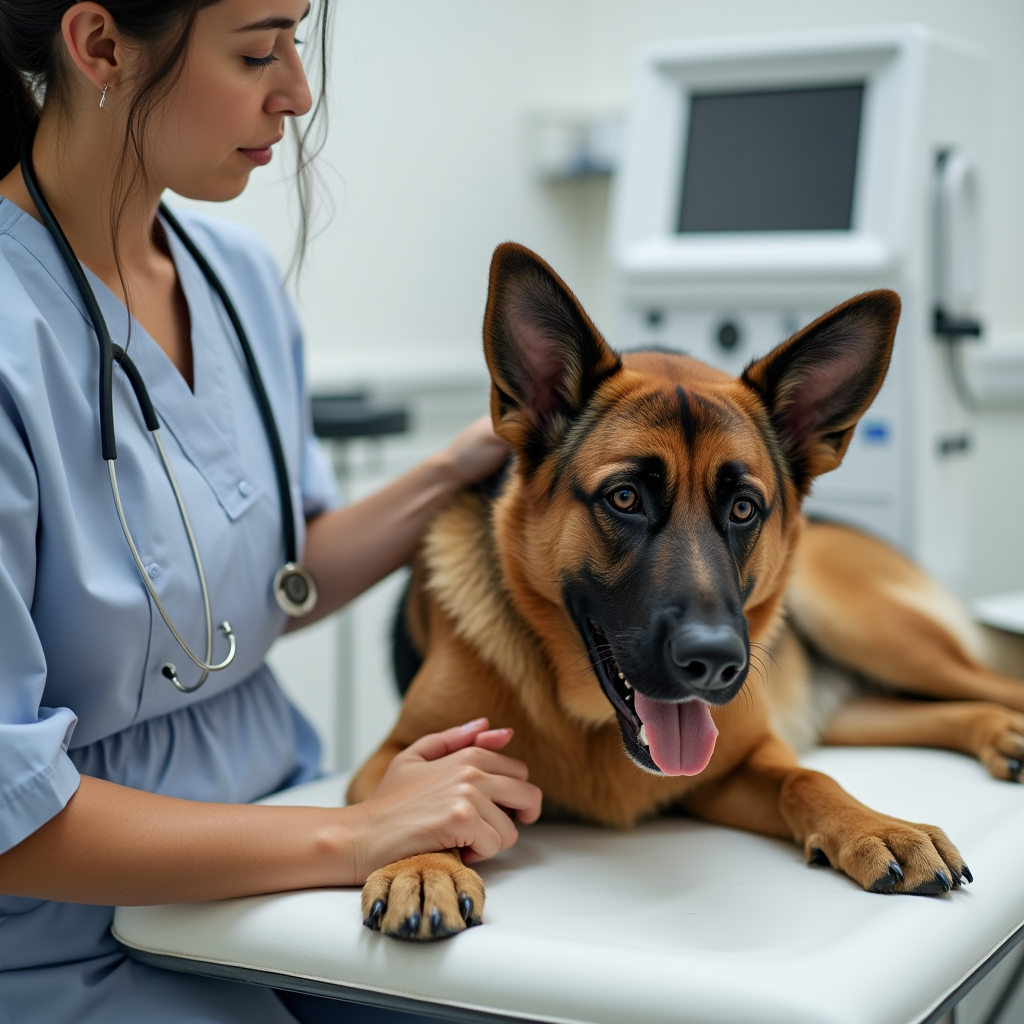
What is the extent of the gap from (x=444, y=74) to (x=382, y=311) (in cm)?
67

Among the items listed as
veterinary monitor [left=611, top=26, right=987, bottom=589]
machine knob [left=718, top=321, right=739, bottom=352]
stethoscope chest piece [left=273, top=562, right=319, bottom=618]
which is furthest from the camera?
machine knob [left=718, top=321, right=739, bottom=352]

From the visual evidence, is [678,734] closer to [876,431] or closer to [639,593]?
[639,593]

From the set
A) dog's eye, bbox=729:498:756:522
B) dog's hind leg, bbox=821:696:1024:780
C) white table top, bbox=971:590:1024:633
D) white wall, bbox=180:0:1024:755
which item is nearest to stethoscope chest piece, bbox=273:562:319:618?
dog's eye, bbox=729:498:756:522

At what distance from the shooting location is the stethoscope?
3.13 ft

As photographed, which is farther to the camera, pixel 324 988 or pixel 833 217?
pixel 833 217

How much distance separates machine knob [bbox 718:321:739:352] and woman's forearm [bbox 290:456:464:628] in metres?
0.90

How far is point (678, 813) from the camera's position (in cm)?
116

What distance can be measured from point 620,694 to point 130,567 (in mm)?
466

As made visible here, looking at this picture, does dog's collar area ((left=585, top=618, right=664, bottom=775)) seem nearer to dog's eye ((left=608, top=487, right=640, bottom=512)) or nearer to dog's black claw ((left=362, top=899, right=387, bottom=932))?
dog's eye ((left=608, top=487, right=640, bottom=512))

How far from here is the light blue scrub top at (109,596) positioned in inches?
33.7

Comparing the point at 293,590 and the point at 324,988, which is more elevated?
the point at 293,590

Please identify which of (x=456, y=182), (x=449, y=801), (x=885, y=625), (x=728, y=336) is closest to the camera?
(x=449, y=801)

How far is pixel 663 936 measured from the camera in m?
0.81

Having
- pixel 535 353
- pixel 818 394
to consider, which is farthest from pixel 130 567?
pixel 818 394
